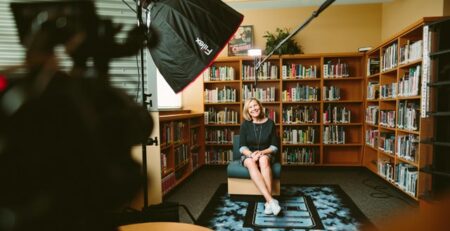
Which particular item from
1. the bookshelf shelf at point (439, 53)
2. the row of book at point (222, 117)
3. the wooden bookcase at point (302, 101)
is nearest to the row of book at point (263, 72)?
the wooden bookcase at point (302, 101)

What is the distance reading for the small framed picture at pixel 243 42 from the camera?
4.84 meters

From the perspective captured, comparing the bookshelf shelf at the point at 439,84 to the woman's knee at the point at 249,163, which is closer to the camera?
the bookshelf shelf at the point at 439,84

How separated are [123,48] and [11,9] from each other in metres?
0.16

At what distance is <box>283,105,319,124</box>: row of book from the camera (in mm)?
4535

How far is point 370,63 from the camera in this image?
4.21m

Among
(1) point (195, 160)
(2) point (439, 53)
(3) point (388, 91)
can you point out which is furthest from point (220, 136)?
(2) point (439, 53)

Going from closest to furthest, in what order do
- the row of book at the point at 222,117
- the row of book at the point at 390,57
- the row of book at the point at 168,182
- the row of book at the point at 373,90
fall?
the row of book at the point at 168,182, the row of book at the point at 390,57, the row of book at the point at 373,90, the row of book at the point at 222,117

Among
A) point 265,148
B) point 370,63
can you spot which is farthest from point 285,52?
point 265,148

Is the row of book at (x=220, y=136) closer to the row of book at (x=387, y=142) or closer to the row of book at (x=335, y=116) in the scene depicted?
the row of book at (x=335, y=116)

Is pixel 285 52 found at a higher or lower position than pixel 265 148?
higher

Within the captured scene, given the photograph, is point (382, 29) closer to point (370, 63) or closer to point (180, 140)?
point (370, 63)

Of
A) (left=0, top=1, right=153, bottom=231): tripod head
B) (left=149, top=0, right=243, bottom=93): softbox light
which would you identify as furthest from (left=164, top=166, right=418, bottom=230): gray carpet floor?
(left=0, top=1, right=153, bottom=231): tripod head

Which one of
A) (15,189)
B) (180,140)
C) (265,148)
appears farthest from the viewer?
(180,140)

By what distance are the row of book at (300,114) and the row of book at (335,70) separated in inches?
22.7
